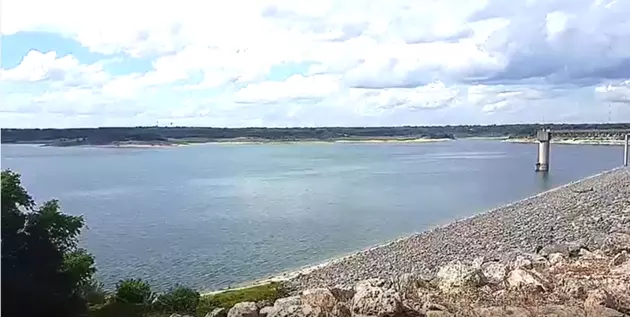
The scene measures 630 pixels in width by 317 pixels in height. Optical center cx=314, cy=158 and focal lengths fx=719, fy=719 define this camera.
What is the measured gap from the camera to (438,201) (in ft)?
62.6

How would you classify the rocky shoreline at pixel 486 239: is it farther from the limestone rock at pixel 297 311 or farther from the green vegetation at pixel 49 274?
the limestone rock at pixel 297 311

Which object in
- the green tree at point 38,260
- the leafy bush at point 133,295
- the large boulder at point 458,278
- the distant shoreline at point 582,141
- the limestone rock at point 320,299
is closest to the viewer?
the green tree at point 38,260

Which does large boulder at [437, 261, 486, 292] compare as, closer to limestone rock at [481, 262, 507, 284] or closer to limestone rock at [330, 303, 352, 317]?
limestone rock at [481, 262, 507, 284]

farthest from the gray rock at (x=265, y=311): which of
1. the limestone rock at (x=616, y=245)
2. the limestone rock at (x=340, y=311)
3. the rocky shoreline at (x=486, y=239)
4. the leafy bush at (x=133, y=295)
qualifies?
the rocky shoreline at (x=486, y=239)

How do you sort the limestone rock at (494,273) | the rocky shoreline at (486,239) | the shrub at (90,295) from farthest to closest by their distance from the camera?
the rocky shoreline at (486,239), the shrub at (90,295), the limestone rock at (494,273)

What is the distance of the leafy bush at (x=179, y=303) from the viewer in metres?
4.93

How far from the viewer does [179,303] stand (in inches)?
202

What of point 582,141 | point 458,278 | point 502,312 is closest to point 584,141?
point 582,141

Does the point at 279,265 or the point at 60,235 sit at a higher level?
the point at 60,235

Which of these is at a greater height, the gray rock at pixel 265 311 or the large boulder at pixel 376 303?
the large boulder at pixel 376 303

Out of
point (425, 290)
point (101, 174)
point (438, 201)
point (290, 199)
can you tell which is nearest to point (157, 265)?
point (425, 290)

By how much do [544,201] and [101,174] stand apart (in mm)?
15664

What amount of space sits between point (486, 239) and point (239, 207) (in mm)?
7569

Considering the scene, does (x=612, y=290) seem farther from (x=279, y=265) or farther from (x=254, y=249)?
(x=254, y=249)
